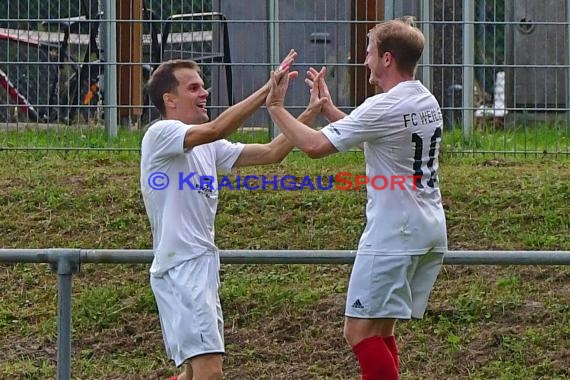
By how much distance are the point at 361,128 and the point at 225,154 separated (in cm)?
92

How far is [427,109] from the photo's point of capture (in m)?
5.82

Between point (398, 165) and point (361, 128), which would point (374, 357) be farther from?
point (361, 128)

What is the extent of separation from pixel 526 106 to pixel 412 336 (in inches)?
143

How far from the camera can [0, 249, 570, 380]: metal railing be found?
229 inches

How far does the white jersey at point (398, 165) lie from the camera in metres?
5.71

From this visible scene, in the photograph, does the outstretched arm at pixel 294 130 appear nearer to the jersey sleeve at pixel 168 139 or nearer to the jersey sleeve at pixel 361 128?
the jersey sleeve at pixel 361 128

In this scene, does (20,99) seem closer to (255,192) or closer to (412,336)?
(255,192)

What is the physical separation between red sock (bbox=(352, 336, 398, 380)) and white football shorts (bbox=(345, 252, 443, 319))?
0.40 feet

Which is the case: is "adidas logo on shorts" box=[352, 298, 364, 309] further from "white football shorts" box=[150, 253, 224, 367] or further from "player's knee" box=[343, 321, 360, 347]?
"white football shorts" box=[150, 253, 224, 367]

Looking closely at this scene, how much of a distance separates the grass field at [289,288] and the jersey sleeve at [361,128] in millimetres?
2436

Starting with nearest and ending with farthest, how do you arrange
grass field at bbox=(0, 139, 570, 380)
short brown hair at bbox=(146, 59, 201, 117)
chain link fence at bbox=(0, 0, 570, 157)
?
short brown hair at bbox=(146, 59, 201, 117), grass field at bbox=(0, 139, 570, 380), chain link fence at bbox=(0, 0, 570, 157)

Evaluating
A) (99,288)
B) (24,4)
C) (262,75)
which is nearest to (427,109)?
(99,288)

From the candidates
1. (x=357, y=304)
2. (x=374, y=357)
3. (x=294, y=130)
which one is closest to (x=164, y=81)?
(x=294, y=130)

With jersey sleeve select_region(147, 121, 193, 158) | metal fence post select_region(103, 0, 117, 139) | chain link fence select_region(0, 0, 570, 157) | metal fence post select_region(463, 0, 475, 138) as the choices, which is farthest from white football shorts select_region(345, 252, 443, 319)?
metal fence post select_region(103, 0, 117, 139)
